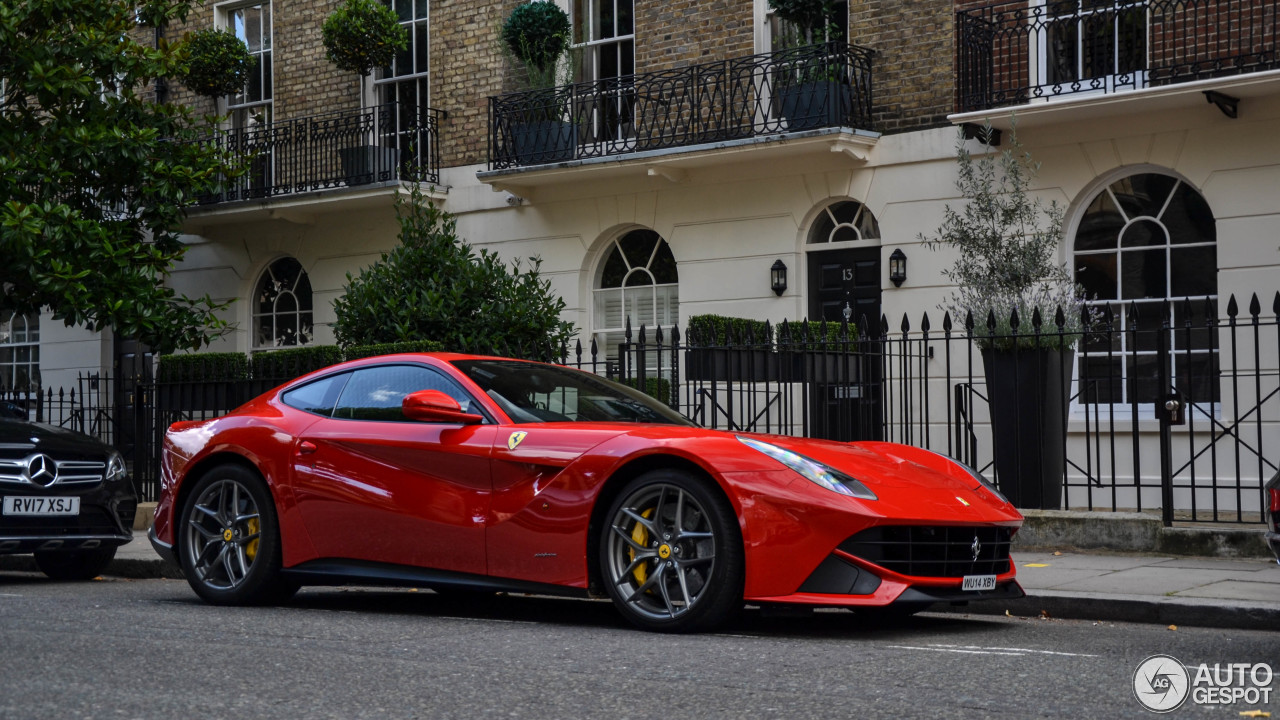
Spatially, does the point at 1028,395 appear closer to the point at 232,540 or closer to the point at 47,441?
the point at 232,540

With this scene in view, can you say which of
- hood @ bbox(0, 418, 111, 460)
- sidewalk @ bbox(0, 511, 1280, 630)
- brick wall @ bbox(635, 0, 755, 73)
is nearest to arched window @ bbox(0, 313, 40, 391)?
brick wall @ bbox(635, 0, 755, 73)

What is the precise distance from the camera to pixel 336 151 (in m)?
20.2

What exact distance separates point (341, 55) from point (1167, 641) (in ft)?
50.2

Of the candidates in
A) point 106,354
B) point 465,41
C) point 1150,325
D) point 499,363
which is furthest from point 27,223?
point 1150,325

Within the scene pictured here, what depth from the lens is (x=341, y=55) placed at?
1933cm

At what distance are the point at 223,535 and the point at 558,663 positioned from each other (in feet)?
10.1

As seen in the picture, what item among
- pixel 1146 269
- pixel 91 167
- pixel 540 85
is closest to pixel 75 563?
pixel 91 167

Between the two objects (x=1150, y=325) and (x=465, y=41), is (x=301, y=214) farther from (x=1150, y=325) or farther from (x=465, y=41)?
(x=1150, y=325)

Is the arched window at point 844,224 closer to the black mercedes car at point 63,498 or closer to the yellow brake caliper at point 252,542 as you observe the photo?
the black mercedes car at point 63,498

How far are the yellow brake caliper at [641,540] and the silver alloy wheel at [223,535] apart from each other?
2380 mm

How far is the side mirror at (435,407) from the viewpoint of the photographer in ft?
22.6

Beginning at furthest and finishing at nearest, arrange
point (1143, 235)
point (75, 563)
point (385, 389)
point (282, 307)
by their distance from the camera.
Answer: point (282, 307)
point (1143, 235)
point (75, 563)
point (385, 389)

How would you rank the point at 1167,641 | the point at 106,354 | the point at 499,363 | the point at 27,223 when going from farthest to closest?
1. the point at 106,354
2. the point at 27,223
3. the point at 499,363
4. the point at 1167,641

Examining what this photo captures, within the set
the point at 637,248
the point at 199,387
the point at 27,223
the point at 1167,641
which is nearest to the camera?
the point at 1167,641
